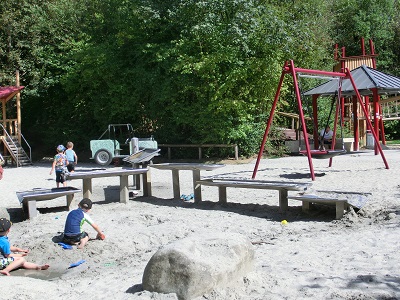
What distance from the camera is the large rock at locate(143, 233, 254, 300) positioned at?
15.2 ft

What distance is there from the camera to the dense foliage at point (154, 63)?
2033 centimetres

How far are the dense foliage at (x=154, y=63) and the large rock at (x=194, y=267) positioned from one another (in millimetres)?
15235

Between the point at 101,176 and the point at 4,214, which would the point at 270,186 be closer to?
the point at 101,176

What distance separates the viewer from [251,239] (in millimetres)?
7637

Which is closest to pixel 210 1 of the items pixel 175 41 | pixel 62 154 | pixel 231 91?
pixel 175 41

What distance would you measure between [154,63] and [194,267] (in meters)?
18.7

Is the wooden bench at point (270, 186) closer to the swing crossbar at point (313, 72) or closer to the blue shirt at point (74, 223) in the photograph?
the blue shirt at point (74, 223)

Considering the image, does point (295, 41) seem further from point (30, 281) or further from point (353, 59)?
point (30, 281)

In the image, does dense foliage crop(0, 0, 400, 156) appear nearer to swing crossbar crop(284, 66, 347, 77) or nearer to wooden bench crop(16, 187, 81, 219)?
swing crossbar crop(284, 66, 347, 77)

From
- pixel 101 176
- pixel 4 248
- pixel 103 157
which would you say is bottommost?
pixel 4 248

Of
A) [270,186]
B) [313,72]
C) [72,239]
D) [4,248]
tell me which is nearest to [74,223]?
[72,239]

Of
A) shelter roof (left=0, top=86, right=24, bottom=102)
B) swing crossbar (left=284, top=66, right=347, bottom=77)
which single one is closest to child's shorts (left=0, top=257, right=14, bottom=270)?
swing crossbar (left=284, top=66, right=347, bottom=77)

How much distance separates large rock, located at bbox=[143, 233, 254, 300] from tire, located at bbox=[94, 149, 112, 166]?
55.6ft

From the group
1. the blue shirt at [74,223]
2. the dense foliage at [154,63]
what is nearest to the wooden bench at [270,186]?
the blue shirt at [74,223]
